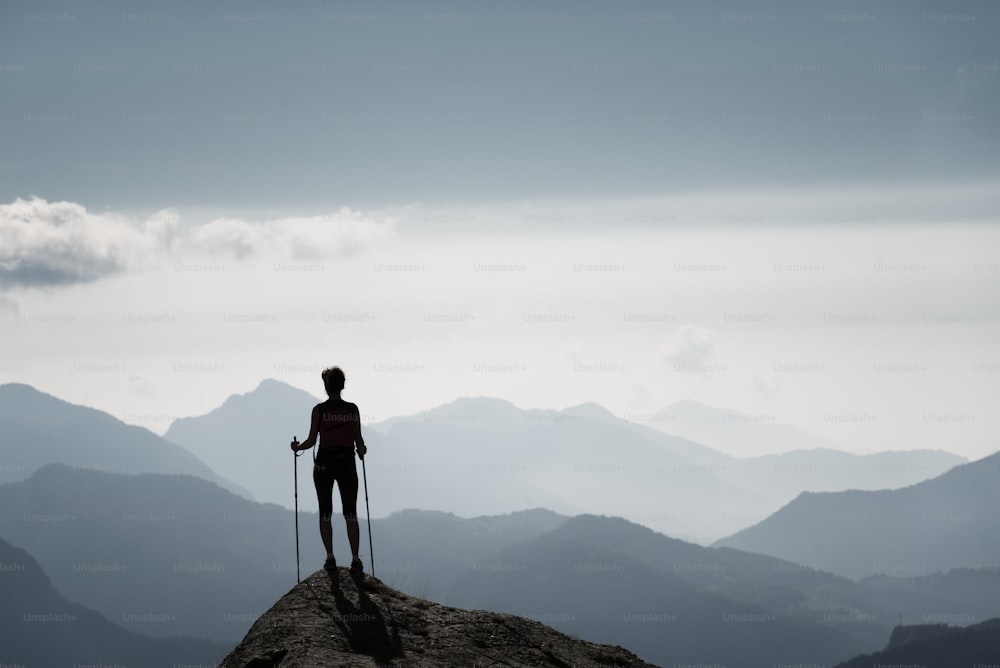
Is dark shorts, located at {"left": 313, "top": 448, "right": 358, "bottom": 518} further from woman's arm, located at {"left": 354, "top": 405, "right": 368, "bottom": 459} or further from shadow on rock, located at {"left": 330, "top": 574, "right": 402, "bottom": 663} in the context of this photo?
shadow on rock, located at {"left": 330, "top": 574, "right": 402, "bottom": 663}

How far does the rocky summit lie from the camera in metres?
12.7

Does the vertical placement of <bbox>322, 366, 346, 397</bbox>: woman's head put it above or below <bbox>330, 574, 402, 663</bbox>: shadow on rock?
above

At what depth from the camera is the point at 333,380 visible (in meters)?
14.6

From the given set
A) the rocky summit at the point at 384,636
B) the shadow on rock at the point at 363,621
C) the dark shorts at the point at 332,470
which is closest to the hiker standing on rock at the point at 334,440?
the dark shorts at the point at 332,470

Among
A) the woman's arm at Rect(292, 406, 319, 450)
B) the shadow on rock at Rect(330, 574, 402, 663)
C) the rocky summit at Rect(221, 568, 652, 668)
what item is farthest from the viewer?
the woman's arm at Rect(292, 406, 319, 450)

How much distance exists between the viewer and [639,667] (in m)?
15.8

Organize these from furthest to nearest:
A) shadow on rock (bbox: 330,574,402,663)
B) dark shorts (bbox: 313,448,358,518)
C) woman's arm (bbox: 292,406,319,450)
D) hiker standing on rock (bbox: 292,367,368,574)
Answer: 1. dark shorts (bbox: 313,448,358,518)
2. hiker standing on rock (bbox: 292,367,368,574)
3. woman's arm (bbox: 292,406,319,450)
4. shadow on rock (bbox: 330,574,402,663)

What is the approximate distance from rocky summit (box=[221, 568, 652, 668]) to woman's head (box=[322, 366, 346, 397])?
138 inches

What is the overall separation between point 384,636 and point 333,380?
4.52 meters

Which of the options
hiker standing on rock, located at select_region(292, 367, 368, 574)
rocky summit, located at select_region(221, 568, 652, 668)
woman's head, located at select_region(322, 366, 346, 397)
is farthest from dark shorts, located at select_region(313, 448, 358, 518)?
rocky summit, located at select_region(221, 568, 652, 668)

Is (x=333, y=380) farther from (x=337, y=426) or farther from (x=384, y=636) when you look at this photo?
(x=384, y=636)

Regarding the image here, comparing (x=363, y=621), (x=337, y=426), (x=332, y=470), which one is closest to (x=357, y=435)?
(x=337, y=426)

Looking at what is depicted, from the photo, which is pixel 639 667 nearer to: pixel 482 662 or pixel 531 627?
pixel 531 627

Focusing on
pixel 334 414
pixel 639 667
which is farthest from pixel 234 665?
pixel 639 667
